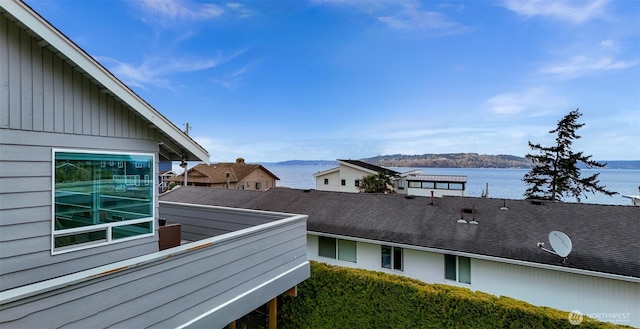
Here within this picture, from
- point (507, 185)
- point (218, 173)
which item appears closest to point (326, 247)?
point (218, 173)

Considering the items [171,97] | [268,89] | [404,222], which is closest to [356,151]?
[268,89]

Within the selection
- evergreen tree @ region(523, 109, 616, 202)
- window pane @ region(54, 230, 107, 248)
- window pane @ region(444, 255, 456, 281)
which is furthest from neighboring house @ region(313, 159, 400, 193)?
window pane @ region(54, 230, 107, 248)

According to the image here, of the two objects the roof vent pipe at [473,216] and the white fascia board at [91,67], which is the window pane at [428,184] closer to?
the roof vent pipe at [473,216]

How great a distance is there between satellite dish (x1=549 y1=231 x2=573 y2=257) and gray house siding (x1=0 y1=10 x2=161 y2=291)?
10.6 meters

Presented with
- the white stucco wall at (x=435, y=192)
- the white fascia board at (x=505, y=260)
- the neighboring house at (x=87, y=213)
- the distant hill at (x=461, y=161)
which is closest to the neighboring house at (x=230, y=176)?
the white stucco wall at (x=435, y=192)

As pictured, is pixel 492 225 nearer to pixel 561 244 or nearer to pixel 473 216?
pixel 473 216

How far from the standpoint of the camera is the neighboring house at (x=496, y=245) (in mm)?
8258

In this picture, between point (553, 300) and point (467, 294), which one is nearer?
point (467, 294)

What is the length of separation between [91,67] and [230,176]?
117ft

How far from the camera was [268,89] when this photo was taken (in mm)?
26734

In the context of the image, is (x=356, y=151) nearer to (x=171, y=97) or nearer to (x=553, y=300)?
(x=171, y=97)

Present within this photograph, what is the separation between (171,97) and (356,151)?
50091 millimetres

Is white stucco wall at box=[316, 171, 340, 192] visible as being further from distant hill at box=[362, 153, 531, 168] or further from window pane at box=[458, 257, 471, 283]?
distant hill at box=[362, 153, 531, 168]

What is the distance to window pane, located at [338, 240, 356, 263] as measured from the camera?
38.5 feet
